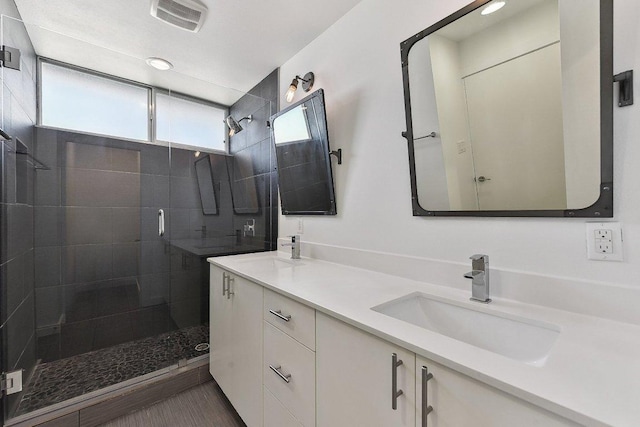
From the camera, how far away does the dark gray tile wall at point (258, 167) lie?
2.40 metres

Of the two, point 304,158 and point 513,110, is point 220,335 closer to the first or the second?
point 304,158

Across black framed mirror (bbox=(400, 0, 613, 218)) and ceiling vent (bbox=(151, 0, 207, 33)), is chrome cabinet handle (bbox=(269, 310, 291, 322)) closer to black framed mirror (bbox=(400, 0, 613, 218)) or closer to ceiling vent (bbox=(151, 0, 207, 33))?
black framed mirror (bbox=(400, 0, 613, 218))

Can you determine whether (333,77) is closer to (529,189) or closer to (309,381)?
(529,189)

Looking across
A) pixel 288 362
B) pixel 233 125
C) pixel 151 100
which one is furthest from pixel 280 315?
pixel 151 100

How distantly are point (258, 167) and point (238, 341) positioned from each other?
151cm

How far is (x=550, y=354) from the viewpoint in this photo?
643mm

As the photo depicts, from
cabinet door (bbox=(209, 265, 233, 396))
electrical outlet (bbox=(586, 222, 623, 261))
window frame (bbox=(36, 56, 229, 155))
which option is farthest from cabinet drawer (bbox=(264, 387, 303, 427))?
window frame (bbox=(36, 56, 229, 155))

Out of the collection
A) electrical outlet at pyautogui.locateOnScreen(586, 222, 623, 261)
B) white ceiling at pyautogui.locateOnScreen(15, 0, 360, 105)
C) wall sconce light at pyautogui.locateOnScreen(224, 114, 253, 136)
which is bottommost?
electrical outlet at pyautogui.locateOnScreen(586, 222, 623, 261)

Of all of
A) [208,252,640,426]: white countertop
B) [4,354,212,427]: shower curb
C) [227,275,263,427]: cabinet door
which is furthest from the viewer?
[4,354,212,427]: shower curb

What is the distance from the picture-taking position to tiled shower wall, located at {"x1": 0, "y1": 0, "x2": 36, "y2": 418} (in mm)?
1497

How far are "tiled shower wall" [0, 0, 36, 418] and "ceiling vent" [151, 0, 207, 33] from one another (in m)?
0.78

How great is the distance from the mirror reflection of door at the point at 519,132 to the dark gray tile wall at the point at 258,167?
1.65 meters

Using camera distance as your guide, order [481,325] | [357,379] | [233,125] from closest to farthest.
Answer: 1. [357,379]
2. [481,325]
3. [233,125]

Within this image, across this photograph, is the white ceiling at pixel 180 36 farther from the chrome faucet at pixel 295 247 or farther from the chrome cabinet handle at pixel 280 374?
the chrome cabinet handle at pixel 280 374
